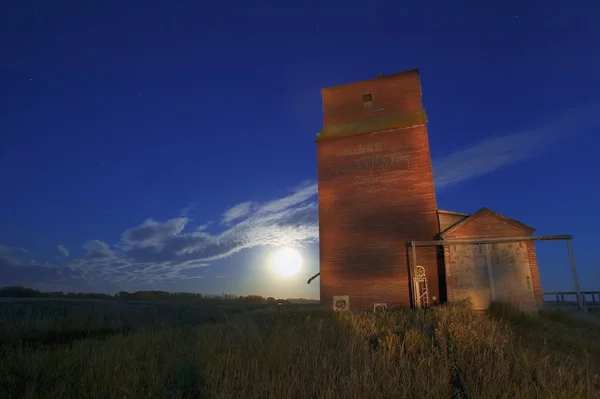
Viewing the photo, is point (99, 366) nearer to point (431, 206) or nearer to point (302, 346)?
point (302, 346)

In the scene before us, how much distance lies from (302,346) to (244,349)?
4.00 feet

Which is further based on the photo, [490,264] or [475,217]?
[475,217]

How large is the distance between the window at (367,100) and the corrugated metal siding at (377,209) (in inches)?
37.1

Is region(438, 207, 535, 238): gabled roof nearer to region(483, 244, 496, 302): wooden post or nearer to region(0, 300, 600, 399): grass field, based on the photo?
region(483, 244, 496, 302): wooden post

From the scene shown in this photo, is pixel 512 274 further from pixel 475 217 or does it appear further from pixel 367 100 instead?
pixel 367 100

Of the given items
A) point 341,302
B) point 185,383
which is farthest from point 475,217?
point 185,383

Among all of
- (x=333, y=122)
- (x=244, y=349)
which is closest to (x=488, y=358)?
(x=244, y=349)

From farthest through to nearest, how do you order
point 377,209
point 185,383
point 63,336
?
point 377,209
point 63,336
point 185,383

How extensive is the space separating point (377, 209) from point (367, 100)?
8788 mm

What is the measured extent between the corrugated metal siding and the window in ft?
3.09

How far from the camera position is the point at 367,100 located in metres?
25.4

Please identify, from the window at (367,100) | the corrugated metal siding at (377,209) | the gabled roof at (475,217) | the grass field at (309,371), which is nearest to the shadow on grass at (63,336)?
the grass field at (309,371)

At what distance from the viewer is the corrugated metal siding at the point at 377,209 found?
67.1 feet

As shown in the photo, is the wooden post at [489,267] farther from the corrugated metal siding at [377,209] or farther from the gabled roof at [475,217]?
the corrugated metal siding at [377,209]
